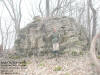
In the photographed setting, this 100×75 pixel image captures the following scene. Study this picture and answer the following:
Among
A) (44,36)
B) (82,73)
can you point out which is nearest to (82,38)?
(44,36)

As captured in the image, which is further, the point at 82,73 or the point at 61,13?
the point at 61,13

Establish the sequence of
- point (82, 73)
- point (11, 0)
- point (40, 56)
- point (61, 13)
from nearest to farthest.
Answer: point (82, 73) < point (40, 56) < point (61, 13) < point (11, 0)

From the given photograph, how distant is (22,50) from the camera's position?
1124 centimetres

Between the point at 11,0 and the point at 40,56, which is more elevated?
the point at 11,0

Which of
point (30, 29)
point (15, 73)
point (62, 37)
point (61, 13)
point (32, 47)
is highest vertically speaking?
point (61, 13)

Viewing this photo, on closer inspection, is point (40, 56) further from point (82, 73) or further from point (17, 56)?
point (82, 73)

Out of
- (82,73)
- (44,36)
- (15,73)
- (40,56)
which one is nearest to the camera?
(82,73)

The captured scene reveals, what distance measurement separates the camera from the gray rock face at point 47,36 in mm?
10234

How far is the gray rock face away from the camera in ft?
33.6

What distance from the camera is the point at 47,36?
35.7 ft

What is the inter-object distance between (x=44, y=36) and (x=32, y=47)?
1.27 meters

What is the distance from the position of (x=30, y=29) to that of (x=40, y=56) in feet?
8.66

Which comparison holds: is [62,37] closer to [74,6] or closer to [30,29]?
[30,29]

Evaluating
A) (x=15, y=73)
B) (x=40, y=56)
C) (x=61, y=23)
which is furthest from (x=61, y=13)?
(x=15, y=73)
